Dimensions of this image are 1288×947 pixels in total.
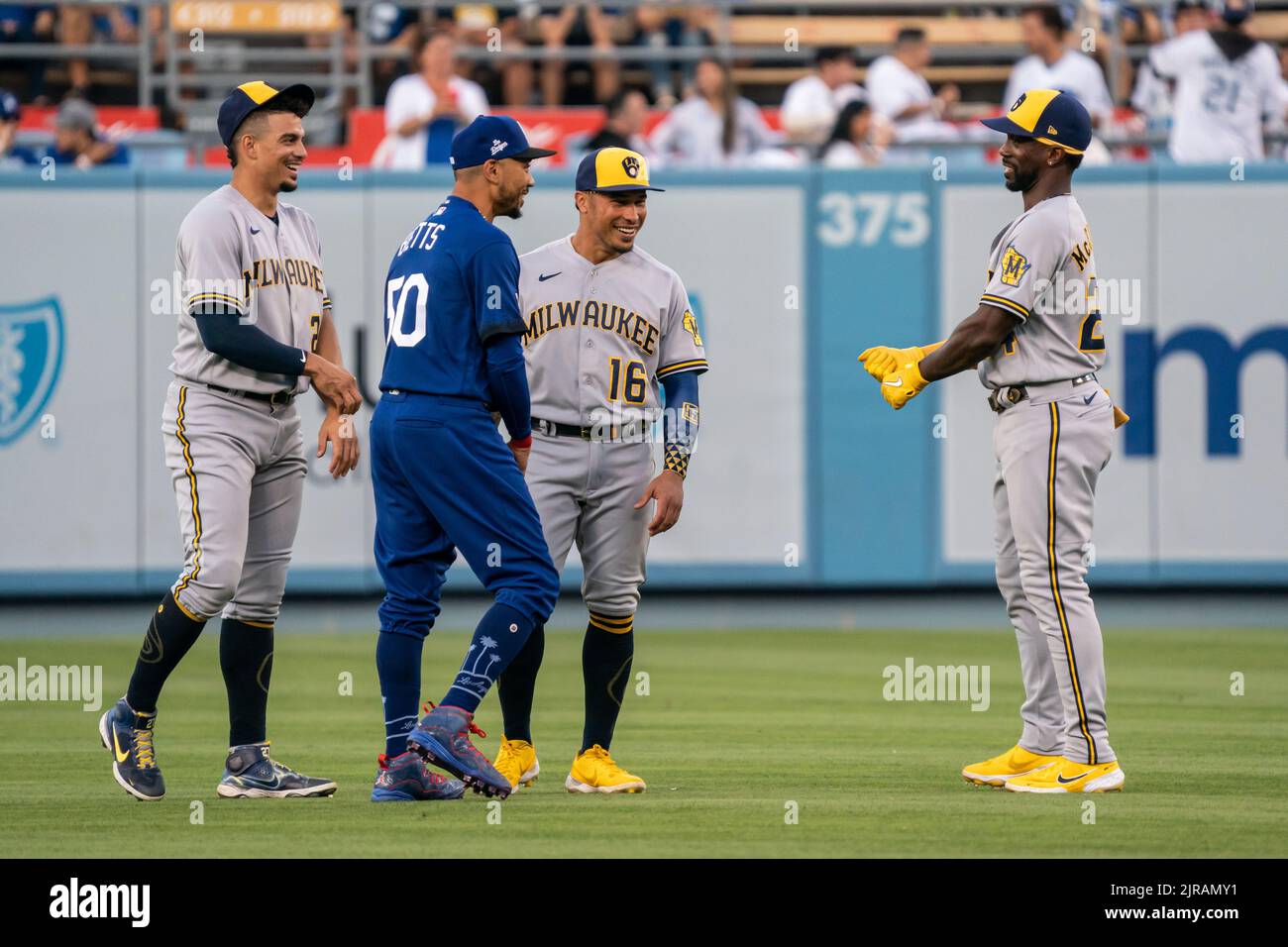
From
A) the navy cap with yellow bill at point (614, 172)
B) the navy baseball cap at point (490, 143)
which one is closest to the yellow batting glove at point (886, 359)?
the navy cap with yellow bill at point (614, 172)

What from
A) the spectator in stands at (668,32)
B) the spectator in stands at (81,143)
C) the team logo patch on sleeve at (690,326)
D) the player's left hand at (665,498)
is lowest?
the player's left hand at (665,498)

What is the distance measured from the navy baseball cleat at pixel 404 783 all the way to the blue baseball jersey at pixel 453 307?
4.10ft

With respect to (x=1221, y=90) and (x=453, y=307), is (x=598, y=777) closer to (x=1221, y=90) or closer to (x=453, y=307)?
(x=453, y=307)

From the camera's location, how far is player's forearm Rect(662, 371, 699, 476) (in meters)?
6.65

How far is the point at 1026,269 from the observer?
633 centimetres

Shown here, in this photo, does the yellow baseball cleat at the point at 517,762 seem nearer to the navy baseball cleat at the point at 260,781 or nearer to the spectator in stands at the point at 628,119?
the navy baseball cleat at the point at 260,781

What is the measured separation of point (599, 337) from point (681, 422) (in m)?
0.43

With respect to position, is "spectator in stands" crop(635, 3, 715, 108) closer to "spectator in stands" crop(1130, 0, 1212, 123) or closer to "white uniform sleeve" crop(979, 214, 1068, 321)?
"spectator in stands" crop(1130, 0, 1212, 123)

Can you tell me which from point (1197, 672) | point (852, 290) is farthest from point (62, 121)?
point (1197, 672)

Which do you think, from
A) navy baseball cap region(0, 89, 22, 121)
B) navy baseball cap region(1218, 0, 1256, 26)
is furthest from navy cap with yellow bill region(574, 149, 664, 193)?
navy baseball cap region(0, 89, 22, 121)

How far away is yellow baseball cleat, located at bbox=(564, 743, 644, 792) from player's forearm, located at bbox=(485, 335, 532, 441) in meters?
1.29

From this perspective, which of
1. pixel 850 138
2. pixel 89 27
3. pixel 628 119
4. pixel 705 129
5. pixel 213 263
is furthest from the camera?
pixel 89 27

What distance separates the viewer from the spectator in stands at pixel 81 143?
13.4 meters

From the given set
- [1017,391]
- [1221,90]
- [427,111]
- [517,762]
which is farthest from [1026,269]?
[427,111]
